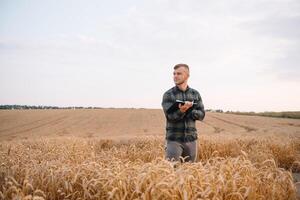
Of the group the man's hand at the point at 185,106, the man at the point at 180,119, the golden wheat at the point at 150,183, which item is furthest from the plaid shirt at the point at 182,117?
the golden wheat at the point at 150,183

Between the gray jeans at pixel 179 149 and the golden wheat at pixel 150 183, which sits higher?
the gray jeans at pixel 179 149

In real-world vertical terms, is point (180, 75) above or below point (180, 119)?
above

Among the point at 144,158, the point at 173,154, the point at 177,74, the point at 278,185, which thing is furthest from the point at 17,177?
A: the point at 144,158

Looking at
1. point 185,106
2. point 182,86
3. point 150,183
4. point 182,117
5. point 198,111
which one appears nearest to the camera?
point 150,183

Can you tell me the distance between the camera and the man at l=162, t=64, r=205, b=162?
5.69 m

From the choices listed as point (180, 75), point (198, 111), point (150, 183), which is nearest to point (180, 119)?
point (198, 111)

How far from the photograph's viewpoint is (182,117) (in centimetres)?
558

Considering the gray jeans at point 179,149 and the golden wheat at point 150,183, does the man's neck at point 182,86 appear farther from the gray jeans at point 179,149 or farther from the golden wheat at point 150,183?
the golden wheat at point 150,183

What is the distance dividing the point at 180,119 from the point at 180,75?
0.62m

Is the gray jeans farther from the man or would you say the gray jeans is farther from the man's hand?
the man's hand

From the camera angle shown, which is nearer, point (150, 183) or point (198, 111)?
point (150, 183)

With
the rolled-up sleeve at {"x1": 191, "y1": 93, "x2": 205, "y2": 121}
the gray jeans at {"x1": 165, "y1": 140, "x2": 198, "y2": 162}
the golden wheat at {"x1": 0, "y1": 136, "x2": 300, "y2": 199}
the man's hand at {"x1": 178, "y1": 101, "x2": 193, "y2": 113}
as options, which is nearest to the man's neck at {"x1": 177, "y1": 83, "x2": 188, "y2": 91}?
the rolled-up sleeve at {"x1": 191, "y1": 93, "x2": 205, "y2": 121}

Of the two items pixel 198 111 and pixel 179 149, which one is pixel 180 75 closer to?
pixel 198 111

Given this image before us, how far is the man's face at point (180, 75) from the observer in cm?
577
